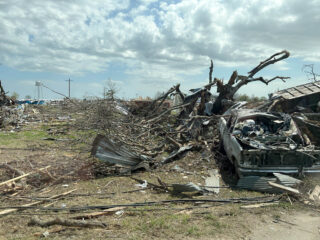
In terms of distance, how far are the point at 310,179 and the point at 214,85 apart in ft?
29.8

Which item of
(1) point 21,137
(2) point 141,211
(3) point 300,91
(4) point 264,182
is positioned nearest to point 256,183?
(4) point 264,182

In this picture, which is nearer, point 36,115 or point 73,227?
point 73,227

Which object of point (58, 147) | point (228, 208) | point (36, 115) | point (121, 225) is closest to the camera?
point (121, 225)

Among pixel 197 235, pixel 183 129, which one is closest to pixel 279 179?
pixel 197 235

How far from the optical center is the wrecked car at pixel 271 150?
6.06 m

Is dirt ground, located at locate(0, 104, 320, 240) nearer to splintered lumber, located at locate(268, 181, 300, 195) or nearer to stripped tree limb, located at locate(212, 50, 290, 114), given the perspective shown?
splintered lumber, located at locate(268, 181, 300, 195)

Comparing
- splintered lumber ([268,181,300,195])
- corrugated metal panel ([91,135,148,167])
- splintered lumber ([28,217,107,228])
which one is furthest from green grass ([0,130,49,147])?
splintered lumber ([268,181,300,195])

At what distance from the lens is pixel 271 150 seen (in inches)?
238

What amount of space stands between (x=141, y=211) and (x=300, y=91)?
1074 centimetres

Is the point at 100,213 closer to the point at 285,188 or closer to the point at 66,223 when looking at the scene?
the point at 66,223

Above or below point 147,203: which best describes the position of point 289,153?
above

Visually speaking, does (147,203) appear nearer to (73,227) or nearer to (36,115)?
(73,227)

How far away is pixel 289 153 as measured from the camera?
19.9 feet

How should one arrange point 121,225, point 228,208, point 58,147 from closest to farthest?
point 121,225 < point 228,208 < point 58,147
